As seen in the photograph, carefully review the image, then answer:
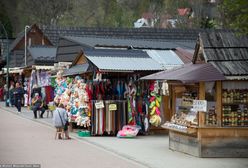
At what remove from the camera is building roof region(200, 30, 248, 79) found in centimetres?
1455

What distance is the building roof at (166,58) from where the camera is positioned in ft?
70.2

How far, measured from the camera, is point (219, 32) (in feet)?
52.9

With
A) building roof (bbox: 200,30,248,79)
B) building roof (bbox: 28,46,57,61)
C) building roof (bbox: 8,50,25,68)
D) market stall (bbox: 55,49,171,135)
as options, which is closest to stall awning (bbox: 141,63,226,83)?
building roof (bbox: 200,30,248,79)

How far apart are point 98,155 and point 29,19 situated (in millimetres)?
58988

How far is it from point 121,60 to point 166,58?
6.78 ft

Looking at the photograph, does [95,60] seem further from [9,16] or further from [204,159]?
[9,16]

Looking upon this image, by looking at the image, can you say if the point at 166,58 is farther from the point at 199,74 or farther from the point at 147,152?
the point at 199,74

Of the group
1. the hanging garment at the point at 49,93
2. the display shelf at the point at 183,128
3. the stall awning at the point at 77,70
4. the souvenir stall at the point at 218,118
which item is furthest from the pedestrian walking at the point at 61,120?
the hanging garment at the point at 49,93

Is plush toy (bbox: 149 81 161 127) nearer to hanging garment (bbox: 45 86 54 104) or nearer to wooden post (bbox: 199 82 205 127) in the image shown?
wooden post (bbox: 199 82 205 127)

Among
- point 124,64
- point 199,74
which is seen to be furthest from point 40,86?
point 199,74

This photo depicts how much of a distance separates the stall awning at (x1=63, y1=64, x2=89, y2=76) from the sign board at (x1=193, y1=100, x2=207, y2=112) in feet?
21.9

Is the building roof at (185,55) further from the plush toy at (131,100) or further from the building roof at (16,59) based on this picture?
the building roof at (16,59)

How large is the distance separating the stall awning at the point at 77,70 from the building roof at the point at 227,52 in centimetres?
637

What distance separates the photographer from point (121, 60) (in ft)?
68.5
